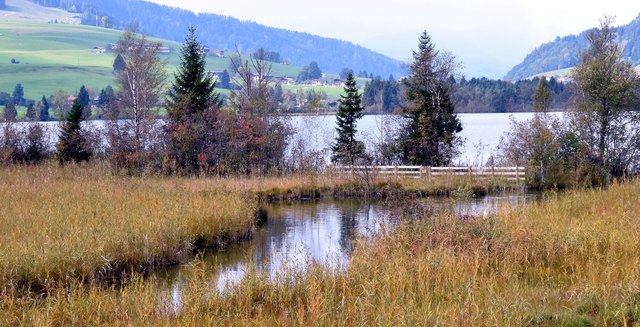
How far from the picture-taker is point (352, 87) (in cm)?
4675

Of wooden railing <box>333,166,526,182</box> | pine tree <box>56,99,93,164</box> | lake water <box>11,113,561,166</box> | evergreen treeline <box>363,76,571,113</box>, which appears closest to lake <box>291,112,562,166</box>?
lake water <box>11,113,561,166</box>

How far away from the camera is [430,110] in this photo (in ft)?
137

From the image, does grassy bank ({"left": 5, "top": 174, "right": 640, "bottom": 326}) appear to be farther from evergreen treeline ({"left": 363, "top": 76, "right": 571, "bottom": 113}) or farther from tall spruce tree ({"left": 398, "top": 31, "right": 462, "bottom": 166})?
evergreen treeline ({"left": 363, "top": 76, "right": 571, "bottom": 113})

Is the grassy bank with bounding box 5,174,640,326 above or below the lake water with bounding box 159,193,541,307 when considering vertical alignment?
above

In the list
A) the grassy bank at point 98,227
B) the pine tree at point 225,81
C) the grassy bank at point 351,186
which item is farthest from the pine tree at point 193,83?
the pine tree at point 225,81

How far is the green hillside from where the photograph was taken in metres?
126

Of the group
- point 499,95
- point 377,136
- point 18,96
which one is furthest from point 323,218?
point 18,96

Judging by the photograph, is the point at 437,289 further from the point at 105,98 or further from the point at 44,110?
the point at 44,110

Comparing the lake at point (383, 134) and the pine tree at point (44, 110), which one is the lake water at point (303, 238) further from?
the pine tree at point (44, 110)

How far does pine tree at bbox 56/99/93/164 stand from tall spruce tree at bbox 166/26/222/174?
16.4 feet

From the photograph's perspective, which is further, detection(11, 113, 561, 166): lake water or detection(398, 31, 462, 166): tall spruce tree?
detection(11, 113, 561, 166): lake water

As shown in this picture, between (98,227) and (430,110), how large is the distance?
98.0 ft

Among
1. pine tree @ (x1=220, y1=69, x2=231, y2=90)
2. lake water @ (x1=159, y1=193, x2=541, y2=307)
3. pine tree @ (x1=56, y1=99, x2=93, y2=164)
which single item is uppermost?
pine tree @ (x1=220, y1=69, x2=231, y2=90)

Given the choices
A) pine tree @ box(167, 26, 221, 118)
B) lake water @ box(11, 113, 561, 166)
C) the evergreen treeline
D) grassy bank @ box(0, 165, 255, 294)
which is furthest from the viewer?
the evergreen treeline
